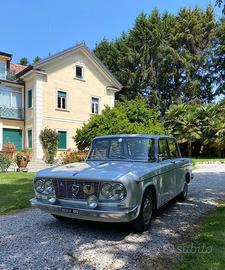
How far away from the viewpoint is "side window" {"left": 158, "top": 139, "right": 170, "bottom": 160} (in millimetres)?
7262

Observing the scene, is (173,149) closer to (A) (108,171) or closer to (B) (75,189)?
(A) (108,171)

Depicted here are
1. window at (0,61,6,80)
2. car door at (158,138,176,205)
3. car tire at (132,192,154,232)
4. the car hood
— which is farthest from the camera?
window at (0,61,6,80)

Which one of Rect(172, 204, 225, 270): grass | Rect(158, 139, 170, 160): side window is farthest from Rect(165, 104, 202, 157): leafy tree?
Rect(172, 204, 225, 270): grass

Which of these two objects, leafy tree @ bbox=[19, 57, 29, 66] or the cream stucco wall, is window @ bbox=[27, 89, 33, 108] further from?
leafy tree @ bbox=[19, 57, 29, 66]

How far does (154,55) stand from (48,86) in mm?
21694

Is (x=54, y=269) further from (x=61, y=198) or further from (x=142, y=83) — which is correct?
(x=142, y=83)

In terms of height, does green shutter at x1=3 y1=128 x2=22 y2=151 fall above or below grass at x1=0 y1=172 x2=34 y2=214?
above

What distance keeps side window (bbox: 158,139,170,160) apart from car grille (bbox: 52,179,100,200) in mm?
2254

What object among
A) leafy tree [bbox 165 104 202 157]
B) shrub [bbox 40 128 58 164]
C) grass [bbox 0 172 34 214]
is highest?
leafy tree [bbox 165 104 202 157]

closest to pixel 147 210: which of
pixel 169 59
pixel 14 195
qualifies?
pixel 14 195

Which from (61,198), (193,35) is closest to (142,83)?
(193,35)

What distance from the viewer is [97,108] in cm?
2962

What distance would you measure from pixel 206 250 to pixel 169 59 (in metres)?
39.7

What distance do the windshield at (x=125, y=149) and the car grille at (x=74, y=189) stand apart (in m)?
1.57
